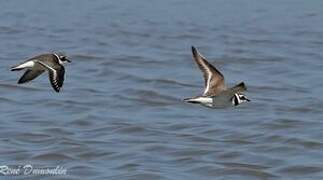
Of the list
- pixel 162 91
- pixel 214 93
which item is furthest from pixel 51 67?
pixel 162 91

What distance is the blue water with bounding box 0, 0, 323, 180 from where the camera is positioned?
1436 centimetres

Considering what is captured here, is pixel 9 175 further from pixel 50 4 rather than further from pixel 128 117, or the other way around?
pixel 50 4

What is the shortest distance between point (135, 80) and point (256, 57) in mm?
2503

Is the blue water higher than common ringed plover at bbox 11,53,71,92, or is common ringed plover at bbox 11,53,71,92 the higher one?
common ringed plover at bbox 11,53,71,92

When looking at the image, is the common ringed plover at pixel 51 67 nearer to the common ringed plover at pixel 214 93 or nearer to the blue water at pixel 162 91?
the common ringed plover at pixel 214 93

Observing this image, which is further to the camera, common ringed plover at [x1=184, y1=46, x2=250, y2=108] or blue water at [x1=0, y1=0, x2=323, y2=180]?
blue water at [x1=0, y1=0, x2=323, y2=180]

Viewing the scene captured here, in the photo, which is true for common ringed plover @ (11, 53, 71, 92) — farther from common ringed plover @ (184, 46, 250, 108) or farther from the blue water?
the blue water

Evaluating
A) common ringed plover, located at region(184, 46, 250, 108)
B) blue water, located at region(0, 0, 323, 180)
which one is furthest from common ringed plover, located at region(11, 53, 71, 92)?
blue water, located at region(0, 0, 323, 180)

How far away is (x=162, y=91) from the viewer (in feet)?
58.4

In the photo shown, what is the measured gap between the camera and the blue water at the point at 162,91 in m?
14.4

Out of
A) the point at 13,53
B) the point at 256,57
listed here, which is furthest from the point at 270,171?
the point at 13,53

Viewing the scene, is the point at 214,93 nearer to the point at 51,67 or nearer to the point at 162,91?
the point at 51,67

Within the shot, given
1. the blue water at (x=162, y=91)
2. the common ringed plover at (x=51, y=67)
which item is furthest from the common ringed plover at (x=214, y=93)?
the blue water at (x=162, y=91)

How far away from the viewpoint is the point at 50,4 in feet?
78.0
